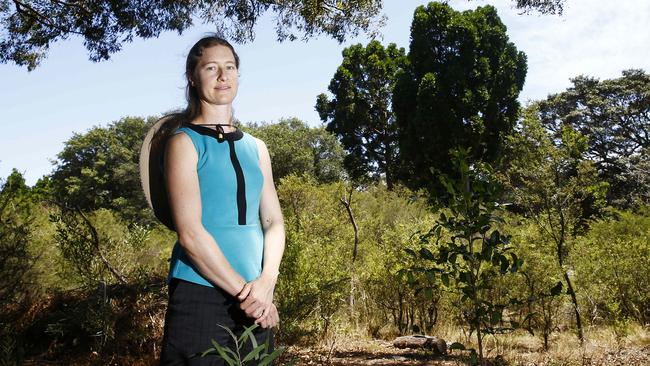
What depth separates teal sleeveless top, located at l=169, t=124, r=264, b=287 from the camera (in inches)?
49.5

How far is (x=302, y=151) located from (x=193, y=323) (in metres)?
32.1

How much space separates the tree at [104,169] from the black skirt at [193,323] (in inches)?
1205

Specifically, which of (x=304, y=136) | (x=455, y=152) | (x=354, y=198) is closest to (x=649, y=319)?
(x=455, y=152)

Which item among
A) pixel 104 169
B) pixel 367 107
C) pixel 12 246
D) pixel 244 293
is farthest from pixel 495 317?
pixel 104 169

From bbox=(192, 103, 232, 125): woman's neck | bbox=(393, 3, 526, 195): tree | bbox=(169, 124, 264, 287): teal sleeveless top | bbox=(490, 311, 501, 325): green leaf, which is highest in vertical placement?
bbox=(393, 3, 526, 195): tree

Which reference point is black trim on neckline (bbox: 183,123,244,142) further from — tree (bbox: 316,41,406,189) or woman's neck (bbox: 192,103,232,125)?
tree (bbox: 316,41,406,189)

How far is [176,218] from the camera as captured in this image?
1.19 metres

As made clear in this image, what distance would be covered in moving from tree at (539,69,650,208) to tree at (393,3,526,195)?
6.15 m

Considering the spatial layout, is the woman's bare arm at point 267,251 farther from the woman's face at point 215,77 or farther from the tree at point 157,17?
the tree at point 157,17

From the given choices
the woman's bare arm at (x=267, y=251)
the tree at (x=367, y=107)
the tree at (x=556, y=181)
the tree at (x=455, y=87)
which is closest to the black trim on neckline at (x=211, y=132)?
the woman's bare arm at (x=267, y=251)

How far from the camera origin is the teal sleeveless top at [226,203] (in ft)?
4.13

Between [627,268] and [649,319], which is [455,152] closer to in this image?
[627,268]

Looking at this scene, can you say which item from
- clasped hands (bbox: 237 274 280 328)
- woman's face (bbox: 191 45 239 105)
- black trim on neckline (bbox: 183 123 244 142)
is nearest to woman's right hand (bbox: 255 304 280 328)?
clasped hands (bbox: 237 274 280 328)

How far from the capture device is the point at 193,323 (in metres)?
1.23
